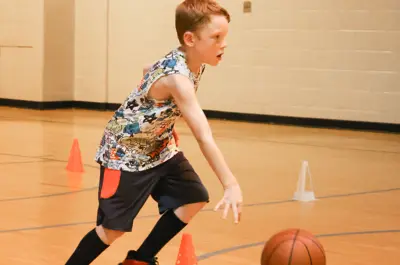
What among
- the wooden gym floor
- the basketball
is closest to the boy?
the basketball

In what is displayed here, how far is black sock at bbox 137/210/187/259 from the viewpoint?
376 centimetres

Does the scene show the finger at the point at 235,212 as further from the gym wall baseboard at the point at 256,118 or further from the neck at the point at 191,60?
the gym wall baseboard at the point at 256,118

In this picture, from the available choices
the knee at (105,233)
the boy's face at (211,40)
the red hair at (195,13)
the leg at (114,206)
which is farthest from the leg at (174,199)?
the red hair at (195,13)

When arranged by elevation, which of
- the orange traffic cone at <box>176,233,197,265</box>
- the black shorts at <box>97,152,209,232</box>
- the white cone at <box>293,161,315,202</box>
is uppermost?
the black shorts at <box>97,152,209,232</box>

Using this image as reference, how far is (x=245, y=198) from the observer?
634cm

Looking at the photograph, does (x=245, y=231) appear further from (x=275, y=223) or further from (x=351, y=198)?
(x=351, y=198)

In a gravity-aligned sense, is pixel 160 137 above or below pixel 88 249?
above

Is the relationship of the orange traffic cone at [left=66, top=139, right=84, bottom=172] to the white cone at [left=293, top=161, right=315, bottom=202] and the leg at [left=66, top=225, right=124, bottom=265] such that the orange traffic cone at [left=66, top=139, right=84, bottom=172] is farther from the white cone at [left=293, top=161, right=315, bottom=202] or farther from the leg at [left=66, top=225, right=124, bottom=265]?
the leg at [left=66, top=225, right=124, bottom=265]

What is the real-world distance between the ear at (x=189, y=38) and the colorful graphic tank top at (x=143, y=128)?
0.07 m

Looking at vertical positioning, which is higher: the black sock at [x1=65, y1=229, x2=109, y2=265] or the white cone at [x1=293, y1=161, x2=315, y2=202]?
the black sock at [x1=65, y1=229, x2=109, y2=265]

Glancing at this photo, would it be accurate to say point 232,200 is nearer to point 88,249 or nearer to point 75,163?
point 88,249

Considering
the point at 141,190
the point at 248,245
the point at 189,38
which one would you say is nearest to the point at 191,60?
the point at 189,38

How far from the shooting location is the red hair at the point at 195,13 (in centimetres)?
338

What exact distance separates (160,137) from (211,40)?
0.50m
